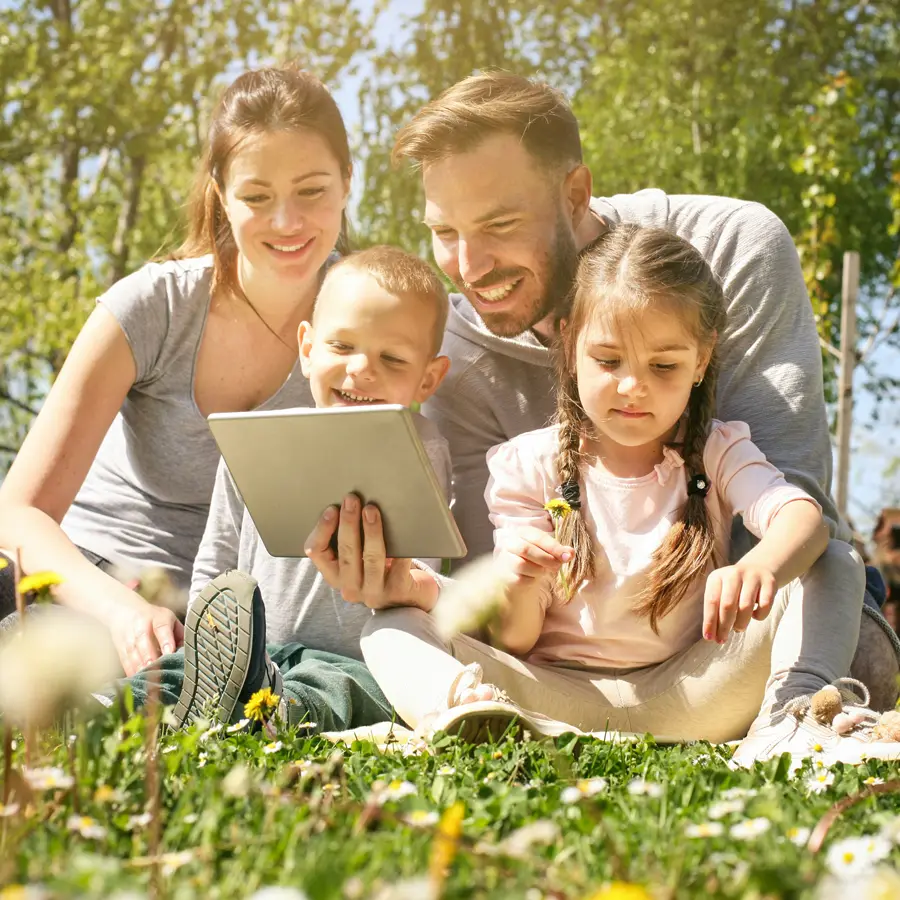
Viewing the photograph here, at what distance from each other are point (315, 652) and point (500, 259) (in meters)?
1.20

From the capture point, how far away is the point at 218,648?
255cm

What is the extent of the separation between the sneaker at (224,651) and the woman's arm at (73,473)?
38 cm

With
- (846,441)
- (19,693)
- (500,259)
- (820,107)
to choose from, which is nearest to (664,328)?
(500,259)

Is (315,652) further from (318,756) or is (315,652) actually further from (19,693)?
(19,693)

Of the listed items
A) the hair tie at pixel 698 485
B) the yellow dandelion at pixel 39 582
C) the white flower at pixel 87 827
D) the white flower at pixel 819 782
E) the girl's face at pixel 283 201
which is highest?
the girl's face at pixel 283 201

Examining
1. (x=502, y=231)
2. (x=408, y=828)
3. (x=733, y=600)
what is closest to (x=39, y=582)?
(x=408, y=828)

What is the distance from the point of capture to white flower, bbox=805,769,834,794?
188 centimetres

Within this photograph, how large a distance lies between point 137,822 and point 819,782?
43.2 inches

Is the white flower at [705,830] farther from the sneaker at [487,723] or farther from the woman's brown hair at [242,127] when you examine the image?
the woman's brown hair at [242,127]

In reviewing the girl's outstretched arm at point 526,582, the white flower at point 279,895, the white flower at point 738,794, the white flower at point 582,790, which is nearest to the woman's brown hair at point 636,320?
the girl's outstretched arm at point 526,582

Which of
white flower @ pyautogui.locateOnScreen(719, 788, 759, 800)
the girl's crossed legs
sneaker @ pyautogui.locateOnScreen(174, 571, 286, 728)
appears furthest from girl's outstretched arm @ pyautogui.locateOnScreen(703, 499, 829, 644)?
sneaker @ pyautogui.locateOnScreen(174, 571, 286, 728)

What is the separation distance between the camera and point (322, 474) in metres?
2.77

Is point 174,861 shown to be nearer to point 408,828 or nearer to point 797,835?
point 408,828

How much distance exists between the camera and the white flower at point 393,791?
165cm
